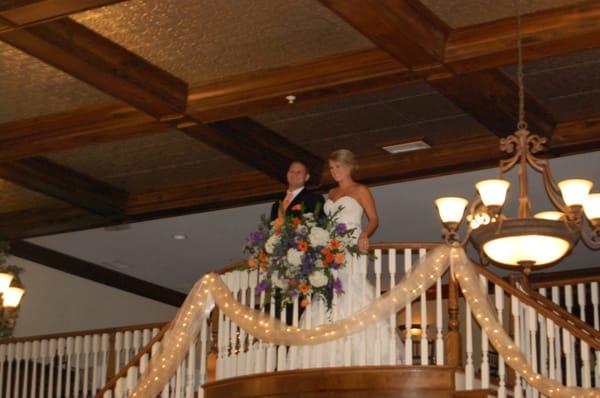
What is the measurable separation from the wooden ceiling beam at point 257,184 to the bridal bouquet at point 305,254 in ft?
11.2

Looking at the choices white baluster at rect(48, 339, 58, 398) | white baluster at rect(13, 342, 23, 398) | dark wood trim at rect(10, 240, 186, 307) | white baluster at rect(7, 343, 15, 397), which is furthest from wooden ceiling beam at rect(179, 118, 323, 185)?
dark wood trim at rect(10, 240, 186, 307)

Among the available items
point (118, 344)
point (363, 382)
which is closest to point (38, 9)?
point (363, 382)

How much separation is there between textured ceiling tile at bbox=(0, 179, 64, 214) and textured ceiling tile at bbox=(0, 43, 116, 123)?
2.46m

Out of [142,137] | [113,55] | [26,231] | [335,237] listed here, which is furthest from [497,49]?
[26,231]

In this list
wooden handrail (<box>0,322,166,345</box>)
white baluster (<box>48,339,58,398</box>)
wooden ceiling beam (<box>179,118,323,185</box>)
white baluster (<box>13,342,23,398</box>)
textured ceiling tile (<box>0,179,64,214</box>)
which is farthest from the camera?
textured ceiling tile (<box>0,179,64,214</box>)

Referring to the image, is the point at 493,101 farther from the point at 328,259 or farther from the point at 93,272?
the point at 93,272

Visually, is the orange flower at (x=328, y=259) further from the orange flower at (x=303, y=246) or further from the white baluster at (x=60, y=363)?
the white baluster at (x=60, y=363)

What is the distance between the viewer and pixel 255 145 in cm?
1359

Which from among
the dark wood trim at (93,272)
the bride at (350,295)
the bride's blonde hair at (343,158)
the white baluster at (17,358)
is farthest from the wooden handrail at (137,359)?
the dark wood trim at (93,272)

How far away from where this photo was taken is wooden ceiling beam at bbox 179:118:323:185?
13031 millimetres

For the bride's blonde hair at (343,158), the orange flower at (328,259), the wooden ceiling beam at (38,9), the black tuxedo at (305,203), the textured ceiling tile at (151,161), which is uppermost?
the textured ceiling tile at (151,161)

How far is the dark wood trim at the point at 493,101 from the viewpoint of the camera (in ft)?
38.0

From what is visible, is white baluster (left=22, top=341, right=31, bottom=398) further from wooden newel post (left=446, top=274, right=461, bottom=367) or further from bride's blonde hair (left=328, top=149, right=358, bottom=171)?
wooden newel post (left=446, top=274, right=461, bottom=367)

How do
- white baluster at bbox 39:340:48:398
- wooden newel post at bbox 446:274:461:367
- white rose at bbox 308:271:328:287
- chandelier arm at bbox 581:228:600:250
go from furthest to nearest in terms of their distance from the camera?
white baluster at bbox 39:340:48:398 < white rose at bbox 308:271:328:287 < wooden newel post at bbox 446:274:461:367 < chandelier arm at bbox 581:228:600:250
